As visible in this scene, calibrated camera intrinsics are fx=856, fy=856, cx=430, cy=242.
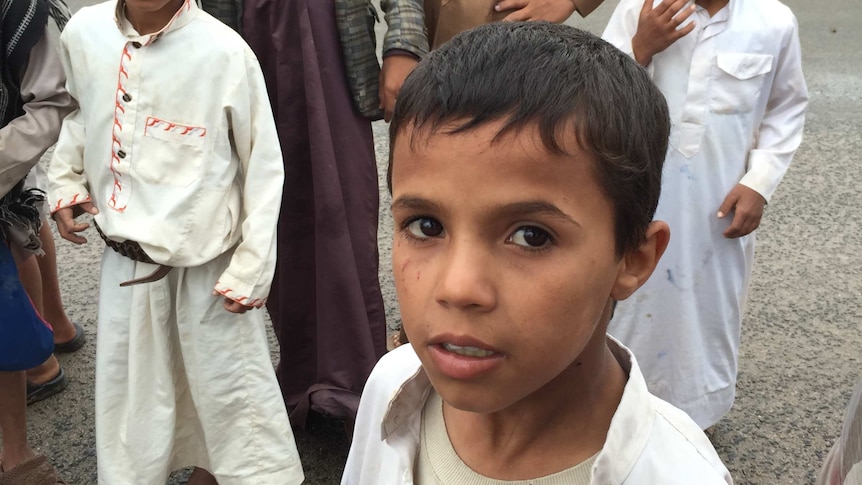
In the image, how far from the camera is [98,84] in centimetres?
221

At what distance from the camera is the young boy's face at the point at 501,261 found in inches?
37.7

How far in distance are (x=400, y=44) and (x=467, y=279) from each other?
1605mm

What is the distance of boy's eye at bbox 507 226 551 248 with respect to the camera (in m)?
0.98

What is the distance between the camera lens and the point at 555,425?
45.7 inches

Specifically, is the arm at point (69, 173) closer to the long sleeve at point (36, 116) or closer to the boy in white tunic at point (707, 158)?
the long sleeve at point (36, 116)

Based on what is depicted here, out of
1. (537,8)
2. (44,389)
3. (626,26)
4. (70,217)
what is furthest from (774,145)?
(44,389)

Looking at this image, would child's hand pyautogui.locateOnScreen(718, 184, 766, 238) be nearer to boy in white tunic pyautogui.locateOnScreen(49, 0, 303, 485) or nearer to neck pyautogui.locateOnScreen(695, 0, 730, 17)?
neck pyautogui.locateOnScreen(695, 0, 730, 17)

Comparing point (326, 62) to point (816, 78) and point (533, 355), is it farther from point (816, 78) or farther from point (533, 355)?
point (816, 78)

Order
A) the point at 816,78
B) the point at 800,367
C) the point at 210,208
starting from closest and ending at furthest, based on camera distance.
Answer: the point at 210,208, the point at 800,367, the point at 816,78

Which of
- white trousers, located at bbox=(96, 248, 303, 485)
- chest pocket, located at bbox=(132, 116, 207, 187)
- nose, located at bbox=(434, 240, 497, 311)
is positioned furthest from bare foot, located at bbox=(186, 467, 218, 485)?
nose, located at bbox=(434, 240, 497, 311)

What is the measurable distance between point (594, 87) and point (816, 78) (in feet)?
20.3

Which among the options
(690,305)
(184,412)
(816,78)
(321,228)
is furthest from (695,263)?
(816,78)

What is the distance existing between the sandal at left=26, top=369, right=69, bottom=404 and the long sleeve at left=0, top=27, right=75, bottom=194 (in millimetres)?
1065

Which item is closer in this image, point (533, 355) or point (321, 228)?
point (533, 355)
